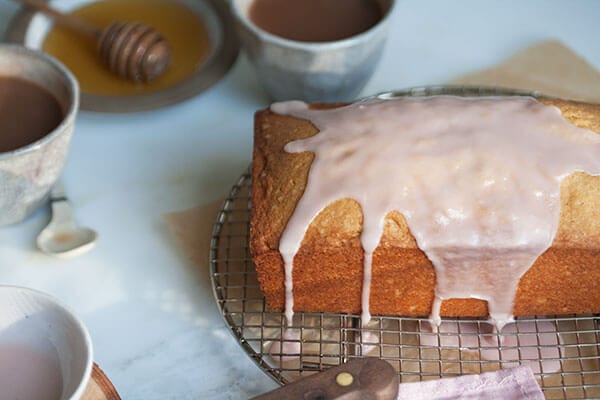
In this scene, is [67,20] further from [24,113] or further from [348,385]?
A: [348,385]

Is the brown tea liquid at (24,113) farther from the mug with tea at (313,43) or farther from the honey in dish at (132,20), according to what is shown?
the mug with tea at (313,43)

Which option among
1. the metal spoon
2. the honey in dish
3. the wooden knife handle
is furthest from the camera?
the honey in dish

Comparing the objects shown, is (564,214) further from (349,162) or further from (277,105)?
(277,105)

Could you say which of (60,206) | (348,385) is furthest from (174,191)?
Answer: (348,385)

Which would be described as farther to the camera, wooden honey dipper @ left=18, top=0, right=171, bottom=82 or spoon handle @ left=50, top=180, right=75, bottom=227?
wooden honey dipper @ left=18, top=0, right=171, bottom=82

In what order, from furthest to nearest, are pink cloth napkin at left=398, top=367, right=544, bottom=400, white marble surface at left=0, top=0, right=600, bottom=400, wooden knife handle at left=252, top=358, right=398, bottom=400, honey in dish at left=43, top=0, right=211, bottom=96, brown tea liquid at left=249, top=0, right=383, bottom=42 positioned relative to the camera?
honey in dish at left=43, top=0, right=211, bottom=96
brown tea liquid at left=249, top=0, right=383, bottom=42
white marble surface at left=0, top=0, right=600, bottom=400
pink cloth napkin at left=398, top=367, right=544, bottom=400
wooden knife handle at left=252, top=358, right=398, bottom=400

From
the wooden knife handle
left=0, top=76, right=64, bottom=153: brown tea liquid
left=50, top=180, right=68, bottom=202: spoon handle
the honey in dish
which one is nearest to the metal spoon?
left=50, top=180, right=68, bottom=202: spoon handle

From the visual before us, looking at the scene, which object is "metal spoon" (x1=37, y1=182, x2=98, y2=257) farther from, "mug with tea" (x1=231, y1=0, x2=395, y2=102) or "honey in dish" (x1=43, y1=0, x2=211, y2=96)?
"mug with tea" (x1=231, y1=0, x2=395, y2=102)
